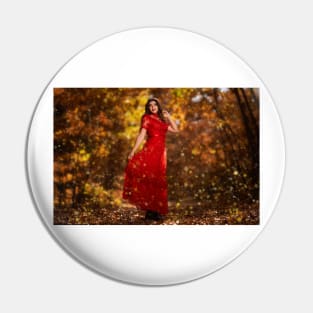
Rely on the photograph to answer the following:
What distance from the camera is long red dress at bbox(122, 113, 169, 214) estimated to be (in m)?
3.24

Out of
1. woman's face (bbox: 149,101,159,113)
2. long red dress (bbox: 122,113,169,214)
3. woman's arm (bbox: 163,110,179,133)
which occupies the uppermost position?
woman's face (bbox: 149,101,159,113)

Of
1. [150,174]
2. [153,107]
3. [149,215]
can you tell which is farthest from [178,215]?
[153,107]

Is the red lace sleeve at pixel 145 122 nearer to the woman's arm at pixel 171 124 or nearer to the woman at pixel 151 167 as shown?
the woman at pixel 151 167

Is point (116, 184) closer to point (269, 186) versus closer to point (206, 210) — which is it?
point (206, 210)

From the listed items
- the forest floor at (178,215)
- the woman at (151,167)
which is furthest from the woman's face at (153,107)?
the forest floor at (178,215)

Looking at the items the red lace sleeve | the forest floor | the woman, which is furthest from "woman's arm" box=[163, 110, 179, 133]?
the forest floor

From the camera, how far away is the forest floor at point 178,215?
3.23 m

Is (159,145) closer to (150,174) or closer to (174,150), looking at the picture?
(174,150)

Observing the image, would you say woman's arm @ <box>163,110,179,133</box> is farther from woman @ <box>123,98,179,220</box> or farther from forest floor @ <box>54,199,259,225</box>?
forest floor @ <box>54,199,259,225</box>

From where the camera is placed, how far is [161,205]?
128 inches

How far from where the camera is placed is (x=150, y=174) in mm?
3250

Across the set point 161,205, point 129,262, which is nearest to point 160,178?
point 161,205

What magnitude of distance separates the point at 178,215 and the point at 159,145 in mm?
507

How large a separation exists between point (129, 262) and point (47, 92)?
4.29 ft
